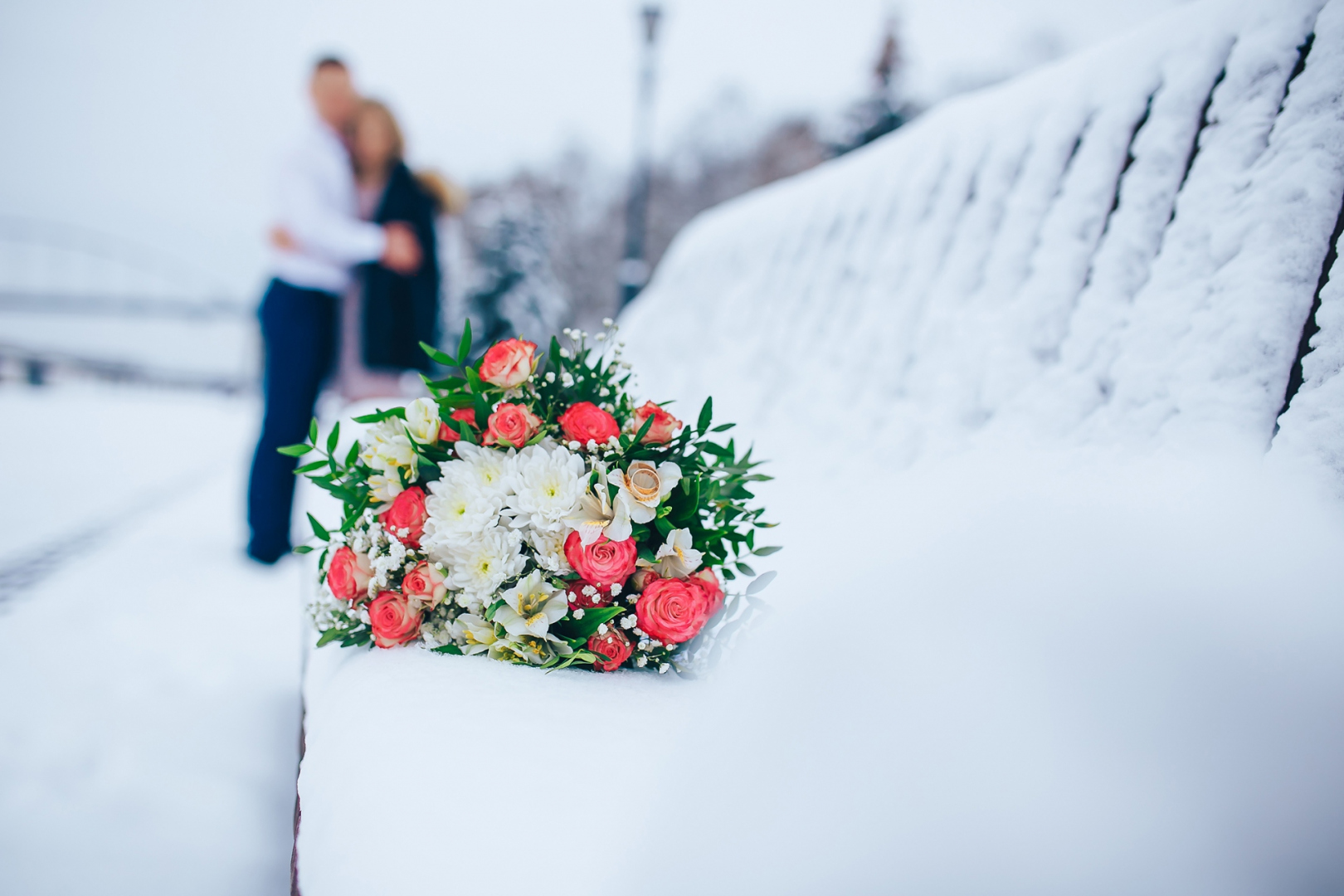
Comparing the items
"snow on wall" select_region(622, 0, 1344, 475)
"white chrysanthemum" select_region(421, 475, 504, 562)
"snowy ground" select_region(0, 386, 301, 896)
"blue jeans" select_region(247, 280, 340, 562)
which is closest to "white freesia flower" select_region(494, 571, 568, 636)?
"white chrysanthemum" select_region(421, 475, 504, 562)

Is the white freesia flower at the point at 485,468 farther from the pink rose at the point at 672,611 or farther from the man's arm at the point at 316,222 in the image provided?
the man's arm at the point at 316,222

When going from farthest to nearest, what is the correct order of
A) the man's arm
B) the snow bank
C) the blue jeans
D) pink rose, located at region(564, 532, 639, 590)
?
1. the blue jeans
2. the man's arm
3. pink rose, located at region(564, 532, 639, 590)
4. the snow bank

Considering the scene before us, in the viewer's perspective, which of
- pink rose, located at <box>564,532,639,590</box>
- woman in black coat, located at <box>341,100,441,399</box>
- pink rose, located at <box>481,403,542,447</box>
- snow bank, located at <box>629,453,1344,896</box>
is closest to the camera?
snow bank, located at <box>629,453,1344,896</box>

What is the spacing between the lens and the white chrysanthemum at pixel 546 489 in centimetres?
115

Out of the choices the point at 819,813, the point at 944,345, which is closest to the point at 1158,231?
the point at 944,345

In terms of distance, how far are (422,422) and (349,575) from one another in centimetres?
29

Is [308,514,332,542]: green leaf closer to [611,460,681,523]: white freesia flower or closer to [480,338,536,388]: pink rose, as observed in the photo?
[480,338,536,388]: pink rose

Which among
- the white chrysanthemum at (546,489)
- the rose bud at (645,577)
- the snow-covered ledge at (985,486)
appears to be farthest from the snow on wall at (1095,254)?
the white chrysanthemum at (546,489)

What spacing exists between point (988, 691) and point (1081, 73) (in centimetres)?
176

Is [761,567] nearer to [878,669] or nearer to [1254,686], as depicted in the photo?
[878,669]

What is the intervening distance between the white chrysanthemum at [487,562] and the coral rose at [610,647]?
6.4 inches

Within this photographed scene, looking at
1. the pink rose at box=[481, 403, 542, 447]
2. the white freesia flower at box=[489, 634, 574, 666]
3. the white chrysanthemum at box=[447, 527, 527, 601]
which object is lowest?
the white freesia flower at box=[489, 634, 574, 666]

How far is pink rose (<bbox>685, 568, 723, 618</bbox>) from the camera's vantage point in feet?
3.94

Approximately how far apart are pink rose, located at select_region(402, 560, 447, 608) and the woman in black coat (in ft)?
7.48
